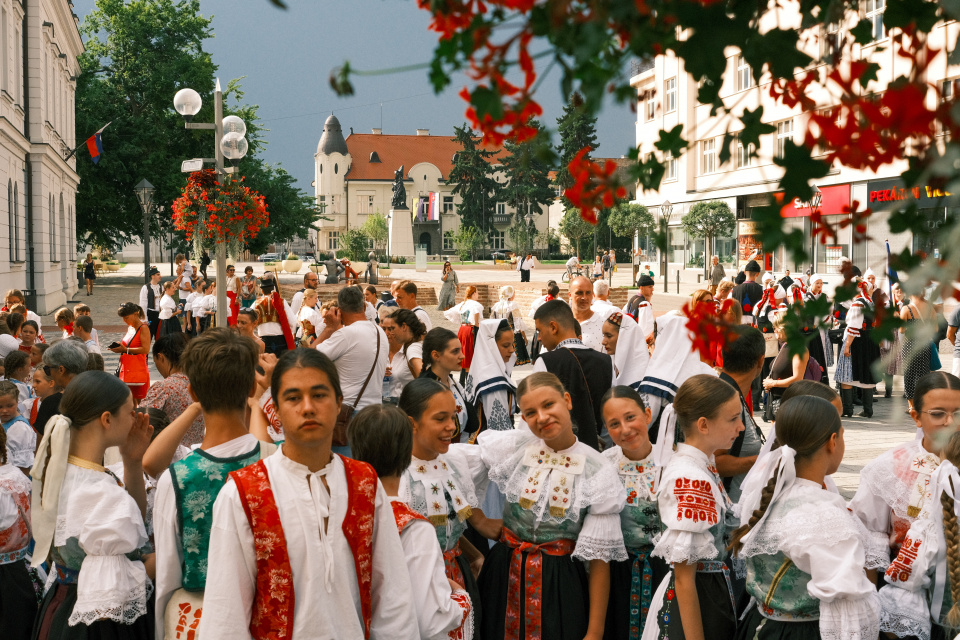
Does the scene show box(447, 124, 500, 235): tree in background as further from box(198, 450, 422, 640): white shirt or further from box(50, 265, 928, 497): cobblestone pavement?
box(198, 450, 422, 640): white shirt

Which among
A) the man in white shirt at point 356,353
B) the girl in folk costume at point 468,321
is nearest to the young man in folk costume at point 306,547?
the man in white shirt at point 356,353

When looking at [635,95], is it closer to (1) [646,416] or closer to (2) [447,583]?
(2) [447,583]

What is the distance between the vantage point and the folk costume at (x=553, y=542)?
378 cm

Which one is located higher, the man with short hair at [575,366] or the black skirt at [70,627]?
the man with short hair at [575,366]

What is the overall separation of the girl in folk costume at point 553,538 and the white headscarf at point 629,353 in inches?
113

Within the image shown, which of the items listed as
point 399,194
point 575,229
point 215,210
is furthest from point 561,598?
point 399,194

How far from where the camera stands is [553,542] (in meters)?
3.86

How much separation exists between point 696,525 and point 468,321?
28.3ft

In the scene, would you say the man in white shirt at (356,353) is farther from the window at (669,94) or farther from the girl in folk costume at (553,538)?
the girl in folk costume at (553,538)

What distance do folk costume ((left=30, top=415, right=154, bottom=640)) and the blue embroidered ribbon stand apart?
2028 millimetres

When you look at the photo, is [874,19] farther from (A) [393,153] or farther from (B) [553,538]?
(A) [393,153]

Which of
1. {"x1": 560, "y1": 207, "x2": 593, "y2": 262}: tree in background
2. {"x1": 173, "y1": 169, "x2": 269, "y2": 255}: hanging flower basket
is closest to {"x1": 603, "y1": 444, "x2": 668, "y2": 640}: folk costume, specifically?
{"x1": 173, "y1": 169, "x2": 269, "y2": 255}: hanging flower basket

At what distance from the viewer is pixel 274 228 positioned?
1817 inches

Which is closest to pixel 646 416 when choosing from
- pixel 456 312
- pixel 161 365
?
pixel 161 365
